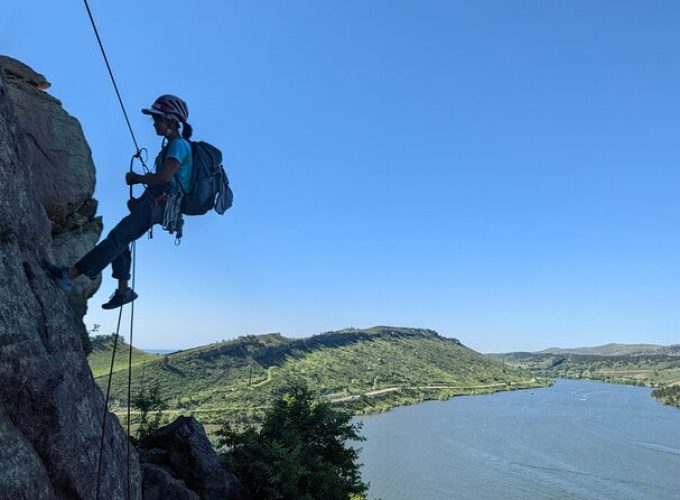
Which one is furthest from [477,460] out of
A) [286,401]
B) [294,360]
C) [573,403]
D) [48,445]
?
[294,360]

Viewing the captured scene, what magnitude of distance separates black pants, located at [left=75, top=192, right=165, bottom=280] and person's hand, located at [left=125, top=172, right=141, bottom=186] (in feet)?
0.98

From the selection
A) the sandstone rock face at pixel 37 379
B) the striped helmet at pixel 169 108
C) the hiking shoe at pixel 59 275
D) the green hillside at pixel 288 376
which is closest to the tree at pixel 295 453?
the sandstone rock face at pixel 37 379

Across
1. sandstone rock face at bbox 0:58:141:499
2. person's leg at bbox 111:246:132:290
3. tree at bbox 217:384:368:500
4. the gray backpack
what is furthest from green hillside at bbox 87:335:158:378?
the gray backpack

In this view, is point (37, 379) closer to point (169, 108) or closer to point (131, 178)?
point (131, 178)

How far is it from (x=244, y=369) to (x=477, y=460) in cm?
7365

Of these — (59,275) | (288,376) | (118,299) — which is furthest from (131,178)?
(288,376)

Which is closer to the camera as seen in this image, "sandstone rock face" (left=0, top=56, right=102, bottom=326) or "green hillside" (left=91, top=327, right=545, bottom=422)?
"sandstone rock face" (left=0, top=56, right=102, bottom=326)

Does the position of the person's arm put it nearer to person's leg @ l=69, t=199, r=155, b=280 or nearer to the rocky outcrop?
person's leg @ l=69, t=199, r=155, b=280

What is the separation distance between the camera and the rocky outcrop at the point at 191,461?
15.7m

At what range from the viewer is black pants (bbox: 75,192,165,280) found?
21.4 feet

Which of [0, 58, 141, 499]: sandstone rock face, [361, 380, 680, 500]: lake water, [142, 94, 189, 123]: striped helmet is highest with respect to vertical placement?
[142, 94, 189, 123]: striped helmet

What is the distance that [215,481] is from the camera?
16.2 metres

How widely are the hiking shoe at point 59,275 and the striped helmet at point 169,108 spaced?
244 centimetres

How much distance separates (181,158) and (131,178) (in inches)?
28.2
